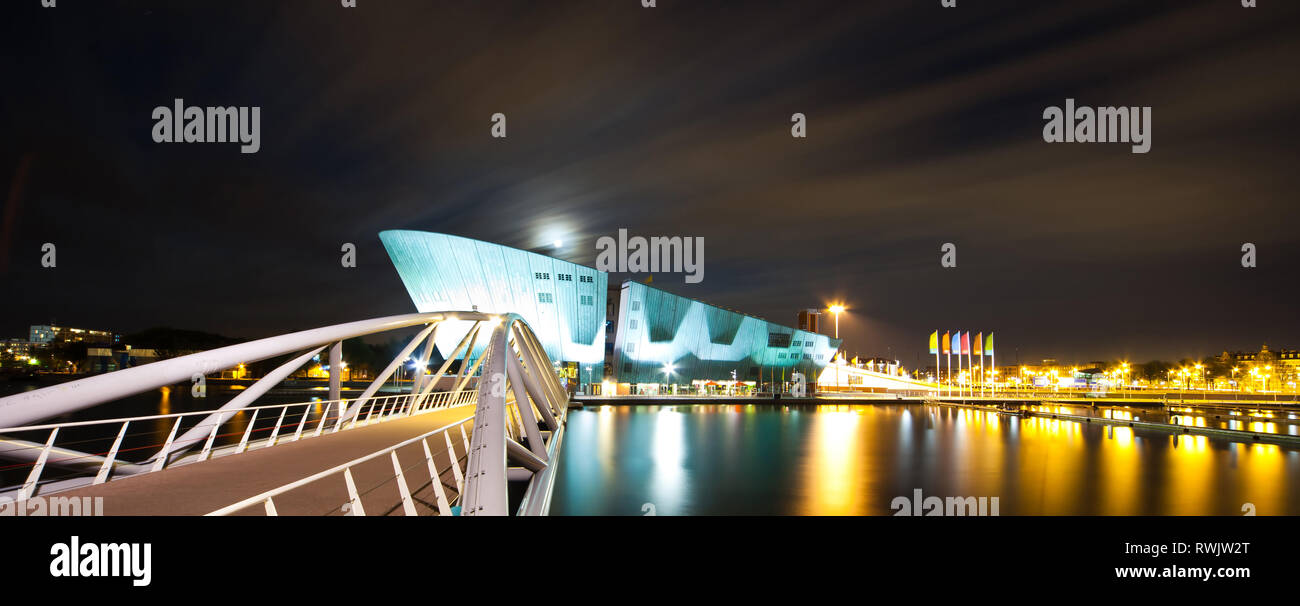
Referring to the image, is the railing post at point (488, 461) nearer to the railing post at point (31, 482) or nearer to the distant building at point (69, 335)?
the railing post at point (31, 482)

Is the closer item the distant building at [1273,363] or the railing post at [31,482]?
the railing post at [31,482]

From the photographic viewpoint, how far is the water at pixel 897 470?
53.2 feet

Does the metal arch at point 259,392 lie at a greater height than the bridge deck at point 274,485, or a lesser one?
greater

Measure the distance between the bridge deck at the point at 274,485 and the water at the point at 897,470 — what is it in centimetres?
603

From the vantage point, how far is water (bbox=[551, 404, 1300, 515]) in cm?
1622

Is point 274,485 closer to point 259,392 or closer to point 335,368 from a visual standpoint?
point 259,392

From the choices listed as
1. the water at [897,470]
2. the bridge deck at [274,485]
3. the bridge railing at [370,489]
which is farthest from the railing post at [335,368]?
the bridge railing at [370,489]

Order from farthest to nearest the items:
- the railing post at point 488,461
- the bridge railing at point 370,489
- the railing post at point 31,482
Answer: the railing post at point 488,461 → the railing post at point 31,482 → the bridge railing at point 370,489

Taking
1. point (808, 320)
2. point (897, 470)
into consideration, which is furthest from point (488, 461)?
point (808, 320)

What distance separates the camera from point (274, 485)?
6.47m

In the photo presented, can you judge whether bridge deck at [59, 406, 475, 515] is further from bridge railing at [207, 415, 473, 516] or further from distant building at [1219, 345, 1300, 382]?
distant building at [1219, 345, 1300, 382]

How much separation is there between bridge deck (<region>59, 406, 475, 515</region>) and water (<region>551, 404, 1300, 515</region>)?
6031 mm
